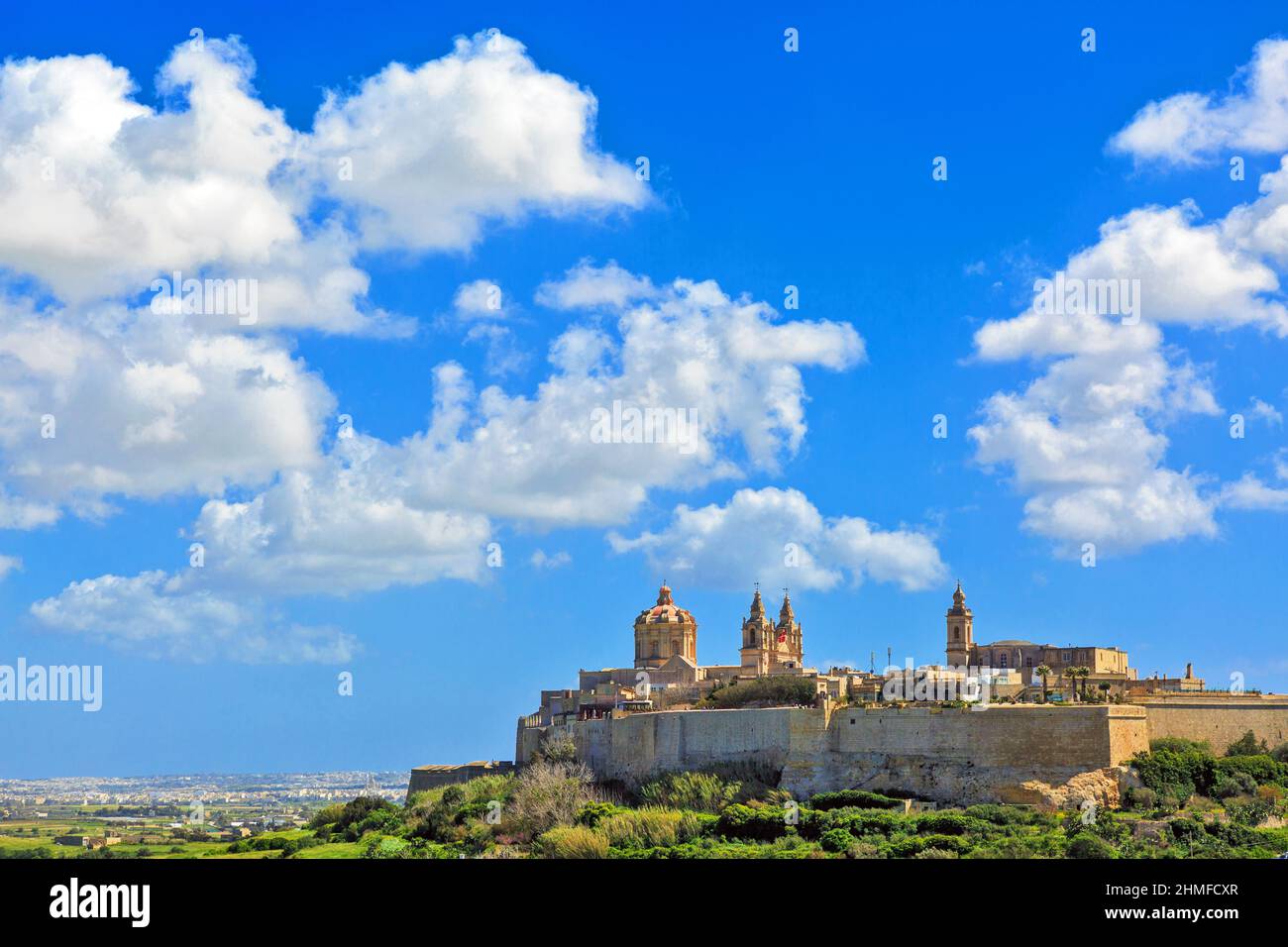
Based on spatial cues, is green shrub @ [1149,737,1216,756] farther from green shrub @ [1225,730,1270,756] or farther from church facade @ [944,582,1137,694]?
church facade @ [944,582,1137,694]

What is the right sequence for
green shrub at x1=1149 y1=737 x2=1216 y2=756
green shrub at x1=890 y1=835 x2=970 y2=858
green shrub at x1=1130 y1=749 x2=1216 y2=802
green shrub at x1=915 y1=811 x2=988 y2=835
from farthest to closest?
green shrub at x1=1149 y1=737 x2=1216 y2=756 < green shrub at x1=1130 y1=749 x2=1216 y2=802 < green shrub at x1=915 y1=811 x2=988 y2=835 < green shrub at x1=890 y1=835 x2=970 y2=858

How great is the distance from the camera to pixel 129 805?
119m

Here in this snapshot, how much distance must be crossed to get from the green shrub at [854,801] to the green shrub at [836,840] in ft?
11.7

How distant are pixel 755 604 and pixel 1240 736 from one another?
115 feet

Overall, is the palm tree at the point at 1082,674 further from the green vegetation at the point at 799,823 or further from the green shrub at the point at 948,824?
the green shrub at the point at 948,824

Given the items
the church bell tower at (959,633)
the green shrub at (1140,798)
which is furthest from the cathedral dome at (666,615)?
the green shrub at (1140,798)

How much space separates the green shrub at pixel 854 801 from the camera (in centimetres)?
4638

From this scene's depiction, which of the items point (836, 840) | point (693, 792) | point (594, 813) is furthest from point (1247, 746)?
point (594, 813)

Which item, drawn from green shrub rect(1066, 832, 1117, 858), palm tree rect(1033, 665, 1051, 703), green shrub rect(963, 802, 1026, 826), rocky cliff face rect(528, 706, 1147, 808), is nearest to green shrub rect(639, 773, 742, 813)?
rocky cliff face rect(528, 706, 1147, 808)

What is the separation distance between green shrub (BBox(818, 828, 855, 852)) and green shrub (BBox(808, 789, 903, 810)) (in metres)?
3.58

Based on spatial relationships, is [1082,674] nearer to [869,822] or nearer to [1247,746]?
[1247,746]

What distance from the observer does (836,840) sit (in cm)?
4181

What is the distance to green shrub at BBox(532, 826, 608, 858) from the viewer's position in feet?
145
